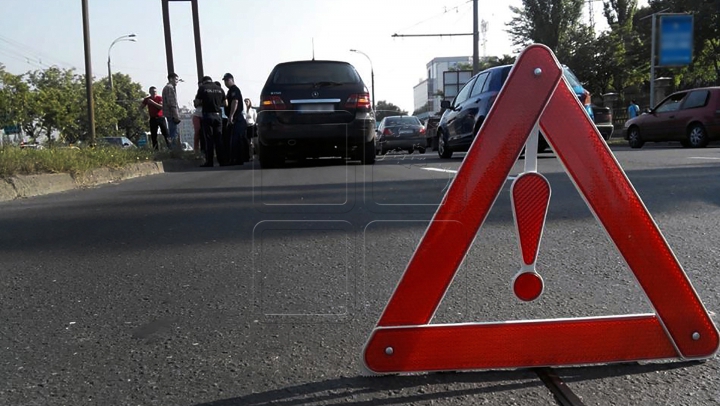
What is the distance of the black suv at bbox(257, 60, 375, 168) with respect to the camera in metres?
7.14

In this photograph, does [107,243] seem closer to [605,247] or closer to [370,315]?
[370,315]

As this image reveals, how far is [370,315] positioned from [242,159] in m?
11.0

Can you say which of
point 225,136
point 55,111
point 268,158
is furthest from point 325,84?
point 55,111

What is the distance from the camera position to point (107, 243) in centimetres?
440

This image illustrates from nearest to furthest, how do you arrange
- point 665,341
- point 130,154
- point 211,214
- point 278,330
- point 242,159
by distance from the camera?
point 665,341 < point 278,330 < point 211,214 < point 130,154 < point 242,159

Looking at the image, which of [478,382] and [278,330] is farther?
[278,330]

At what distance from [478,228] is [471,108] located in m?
8.17

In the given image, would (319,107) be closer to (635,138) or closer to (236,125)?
(236,125)

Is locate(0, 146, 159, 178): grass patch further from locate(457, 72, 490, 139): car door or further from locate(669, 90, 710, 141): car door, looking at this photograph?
locate(669, 90, 710, 141): car door

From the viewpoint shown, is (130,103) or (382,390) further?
(130,103)

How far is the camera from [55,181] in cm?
813

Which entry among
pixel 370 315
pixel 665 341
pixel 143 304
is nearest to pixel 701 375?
pixel 665 341

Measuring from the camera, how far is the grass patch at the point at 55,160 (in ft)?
25.0

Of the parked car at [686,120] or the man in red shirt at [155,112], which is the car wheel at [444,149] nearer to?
the man in red shirt at [155,112]
